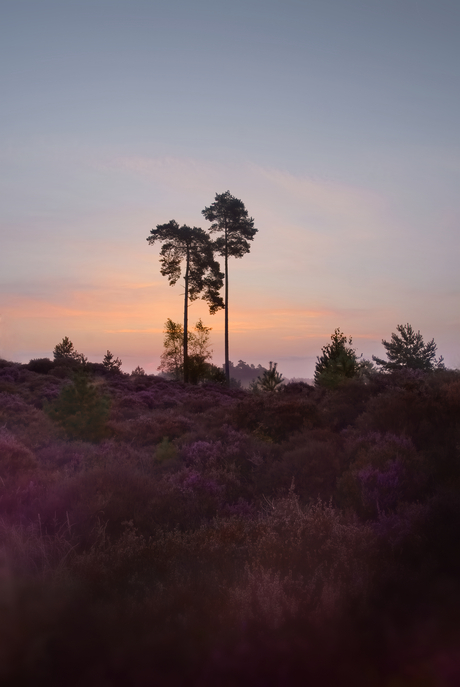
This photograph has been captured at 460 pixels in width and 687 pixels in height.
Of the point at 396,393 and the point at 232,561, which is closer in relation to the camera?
the point at 232,561

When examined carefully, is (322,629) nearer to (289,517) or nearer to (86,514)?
(289,517)

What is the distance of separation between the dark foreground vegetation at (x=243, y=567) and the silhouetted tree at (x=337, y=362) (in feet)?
69.0

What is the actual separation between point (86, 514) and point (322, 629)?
396 cm

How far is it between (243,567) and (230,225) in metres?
43.1

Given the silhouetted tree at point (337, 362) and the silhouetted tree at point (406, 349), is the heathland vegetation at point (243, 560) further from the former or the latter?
the silhouetted tree at point (406, 349)

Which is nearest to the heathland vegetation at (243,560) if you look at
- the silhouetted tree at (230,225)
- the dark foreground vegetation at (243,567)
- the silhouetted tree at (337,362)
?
the dark foreground vegetation at (243,567)

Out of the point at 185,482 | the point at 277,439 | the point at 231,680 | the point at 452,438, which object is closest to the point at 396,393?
the point at 452,438

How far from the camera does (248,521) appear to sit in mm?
7129

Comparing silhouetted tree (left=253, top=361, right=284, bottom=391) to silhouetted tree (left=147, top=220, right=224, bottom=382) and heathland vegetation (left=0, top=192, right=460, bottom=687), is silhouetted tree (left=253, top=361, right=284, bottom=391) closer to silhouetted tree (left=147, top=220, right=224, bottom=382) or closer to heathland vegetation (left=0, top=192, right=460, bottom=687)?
silhouetted tree (left=147, top=220, right=224, bottom=382)

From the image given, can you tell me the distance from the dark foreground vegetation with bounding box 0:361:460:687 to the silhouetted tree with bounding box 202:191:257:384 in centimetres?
3624

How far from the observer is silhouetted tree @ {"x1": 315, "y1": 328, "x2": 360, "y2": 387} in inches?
1289

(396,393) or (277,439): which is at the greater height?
(396,393)

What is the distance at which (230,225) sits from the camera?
1820 inches

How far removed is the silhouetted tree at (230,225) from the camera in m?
45.7
